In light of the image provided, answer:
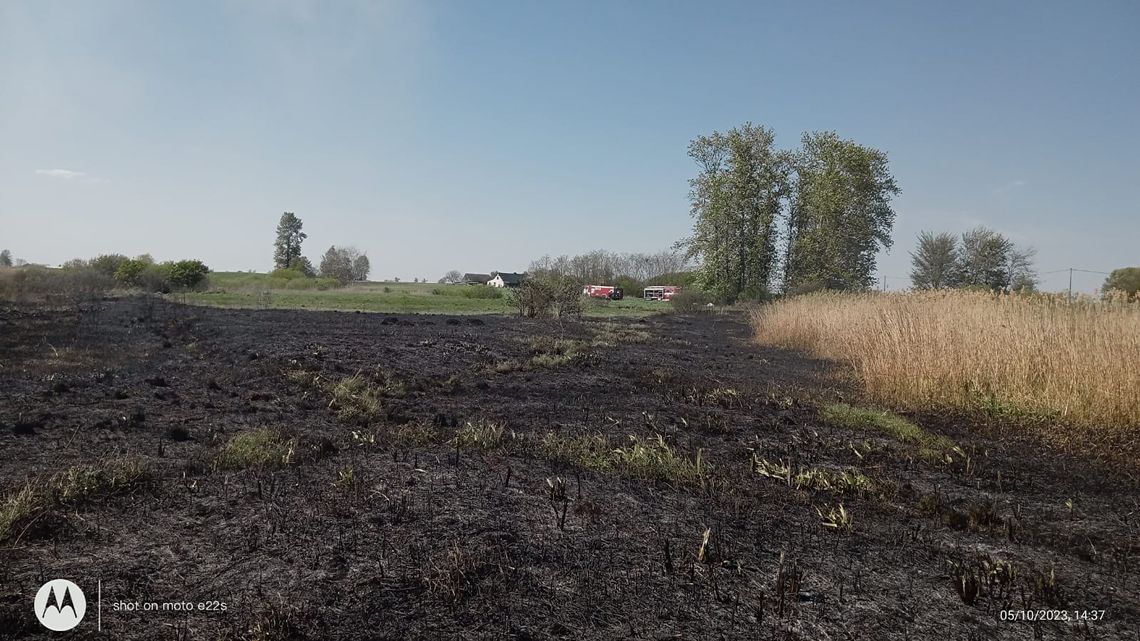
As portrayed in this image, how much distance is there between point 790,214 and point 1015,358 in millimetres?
29367

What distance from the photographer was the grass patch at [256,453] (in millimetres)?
3682

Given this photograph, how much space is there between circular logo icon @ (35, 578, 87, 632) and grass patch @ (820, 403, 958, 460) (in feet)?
16.5

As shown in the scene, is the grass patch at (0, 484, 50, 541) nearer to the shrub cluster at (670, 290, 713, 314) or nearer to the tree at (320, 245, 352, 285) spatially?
the shrub cluster at (670, 290, 713, 314)

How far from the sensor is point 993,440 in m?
5.15

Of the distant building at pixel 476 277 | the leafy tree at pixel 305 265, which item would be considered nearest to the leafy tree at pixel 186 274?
the leafy tree at pixel 305 265

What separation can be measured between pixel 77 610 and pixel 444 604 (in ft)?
4.29

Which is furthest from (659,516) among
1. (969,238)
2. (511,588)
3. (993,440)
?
(969,238)

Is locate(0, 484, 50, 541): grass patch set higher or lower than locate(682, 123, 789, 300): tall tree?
lower

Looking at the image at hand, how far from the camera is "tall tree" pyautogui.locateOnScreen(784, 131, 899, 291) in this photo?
31.7 metres

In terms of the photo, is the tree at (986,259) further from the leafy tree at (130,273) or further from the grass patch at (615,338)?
the leafy tree at (130,273)

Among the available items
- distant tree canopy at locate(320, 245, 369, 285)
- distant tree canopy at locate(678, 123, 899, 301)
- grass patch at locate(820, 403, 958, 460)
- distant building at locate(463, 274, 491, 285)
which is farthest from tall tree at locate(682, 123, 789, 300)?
distant building at locate(463, 274, 491, 285)

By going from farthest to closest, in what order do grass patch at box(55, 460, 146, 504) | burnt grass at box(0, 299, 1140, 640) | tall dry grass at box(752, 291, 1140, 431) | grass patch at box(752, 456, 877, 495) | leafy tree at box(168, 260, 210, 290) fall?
leafy tree at box(168, 260, 210, 290) < tall dry grass at box(752, 291, 1140, 431) < grass patch at box(752, 456, 877, 495) < grass patch at box(55, 460, 146, 504) < burnt grass at box(0, 299, 1140, 640)

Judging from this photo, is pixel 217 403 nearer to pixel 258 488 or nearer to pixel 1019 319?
pixel 258 488

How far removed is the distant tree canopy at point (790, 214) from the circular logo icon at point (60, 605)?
32101mm
